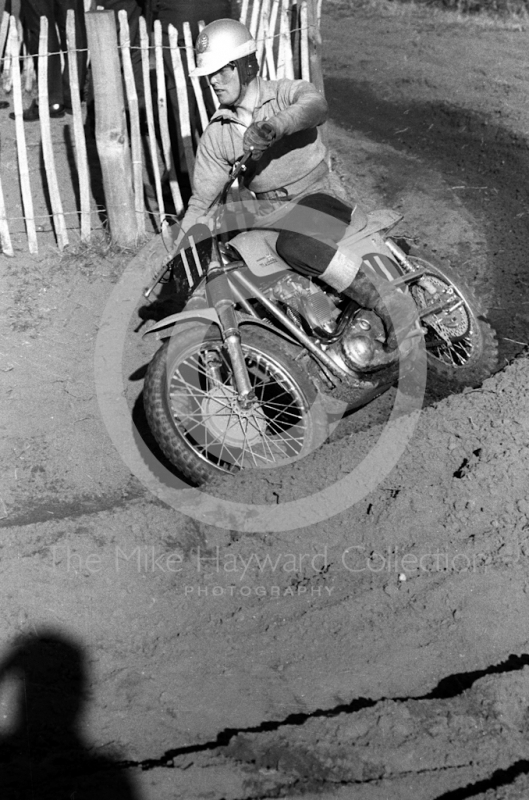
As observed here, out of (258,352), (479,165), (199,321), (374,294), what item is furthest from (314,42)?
(258,352)

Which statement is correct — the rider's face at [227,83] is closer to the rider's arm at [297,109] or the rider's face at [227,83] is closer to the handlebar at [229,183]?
the rider's arm at [297,109]

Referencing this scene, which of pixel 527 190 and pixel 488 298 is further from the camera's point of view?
pixel 527 190

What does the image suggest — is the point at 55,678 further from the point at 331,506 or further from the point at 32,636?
the point at 331,506

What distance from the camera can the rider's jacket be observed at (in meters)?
5.04

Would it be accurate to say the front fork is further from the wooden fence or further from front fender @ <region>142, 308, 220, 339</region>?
the wooden fence

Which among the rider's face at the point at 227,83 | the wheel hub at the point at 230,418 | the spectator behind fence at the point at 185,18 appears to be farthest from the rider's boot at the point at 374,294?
the spectator behind fence at the point at 185,18

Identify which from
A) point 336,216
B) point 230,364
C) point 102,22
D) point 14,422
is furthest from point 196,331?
point 102,22

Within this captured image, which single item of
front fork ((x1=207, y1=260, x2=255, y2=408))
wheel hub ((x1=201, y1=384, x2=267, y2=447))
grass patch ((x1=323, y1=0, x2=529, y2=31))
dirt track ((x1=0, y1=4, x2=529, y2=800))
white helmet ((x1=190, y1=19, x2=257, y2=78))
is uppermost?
white helmet ((x1=190, y1=19, x2=257, y2=78))

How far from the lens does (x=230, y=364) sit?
4.72 m

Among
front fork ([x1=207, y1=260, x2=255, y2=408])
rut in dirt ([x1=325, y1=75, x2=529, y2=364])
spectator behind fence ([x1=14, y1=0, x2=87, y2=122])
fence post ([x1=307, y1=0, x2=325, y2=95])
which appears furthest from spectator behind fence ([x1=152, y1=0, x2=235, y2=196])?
front fork ([x1=207, y1=260, x2=255, y2=408])

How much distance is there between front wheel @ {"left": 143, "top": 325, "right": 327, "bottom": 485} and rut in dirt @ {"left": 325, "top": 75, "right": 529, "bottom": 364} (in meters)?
2.02

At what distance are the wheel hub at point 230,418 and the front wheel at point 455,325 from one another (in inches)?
56.2

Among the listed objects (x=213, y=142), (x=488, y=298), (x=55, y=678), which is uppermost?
(x=213, y=142)

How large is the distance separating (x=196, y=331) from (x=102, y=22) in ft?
11.7
